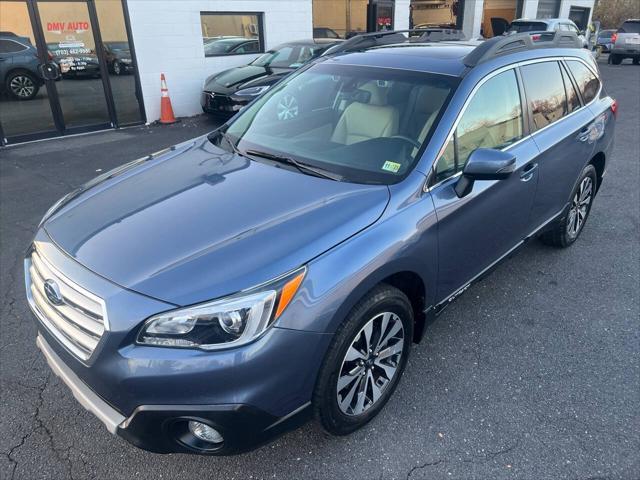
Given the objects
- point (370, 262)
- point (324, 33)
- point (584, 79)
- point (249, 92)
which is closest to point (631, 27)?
point (324, 33)

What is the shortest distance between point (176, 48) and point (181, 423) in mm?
9732

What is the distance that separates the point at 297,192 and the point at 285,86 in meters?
1.46

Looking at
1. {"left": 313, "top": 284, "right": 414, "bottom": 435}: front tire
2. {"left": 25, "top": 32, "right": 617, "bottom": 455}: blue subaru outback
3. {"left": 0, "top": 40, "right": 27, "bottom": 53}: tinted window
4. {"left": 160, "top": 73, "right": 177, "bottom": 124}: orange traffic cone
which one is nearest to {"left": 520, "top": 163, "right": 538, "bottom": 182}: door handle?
{"left": 25, "top": 32, "right": 617, "bottom": 455}: blue subaru outback

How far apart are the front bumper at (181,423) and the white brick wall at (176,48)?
9032 millimetres

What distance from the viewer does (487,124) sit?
118 inches

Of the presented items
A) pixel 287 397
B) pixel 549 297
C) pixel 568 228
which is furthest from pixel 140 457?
pixel 568 228

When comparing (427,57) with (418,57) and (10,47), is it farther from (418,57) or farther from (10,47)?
(10,47)

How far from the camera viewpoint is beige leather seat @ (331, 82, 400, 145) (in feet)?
9.50

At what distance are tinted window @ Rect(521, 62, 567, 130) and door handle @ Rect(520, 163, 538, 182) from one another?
0.31 m

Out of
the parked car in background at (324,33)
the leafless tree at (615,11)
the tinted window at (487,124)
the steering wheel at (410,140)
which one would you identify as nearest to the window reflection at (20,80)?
the parked car in background at (324,33)

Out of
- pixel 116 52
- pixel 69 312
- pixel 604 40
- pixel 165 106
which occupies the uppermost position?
pixel 116 52

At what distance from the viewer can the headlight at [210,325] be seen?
1.87 meters

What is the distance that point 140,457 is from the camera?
7.86 feet

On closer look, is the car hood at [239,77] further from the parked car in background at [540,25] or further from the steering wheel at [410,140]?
the parked car in background at [540,25]
